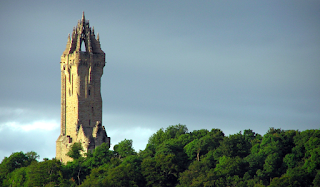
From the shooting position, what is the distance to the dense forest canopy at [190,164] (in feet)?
387

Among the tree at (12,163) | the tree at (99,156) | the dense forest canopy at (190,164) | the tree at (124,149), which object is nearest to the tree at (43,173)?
the dense forest canopy at (190,164)

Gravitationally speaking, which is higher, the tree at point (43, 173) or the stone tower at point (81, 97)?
the stone tower at point (81, 97)

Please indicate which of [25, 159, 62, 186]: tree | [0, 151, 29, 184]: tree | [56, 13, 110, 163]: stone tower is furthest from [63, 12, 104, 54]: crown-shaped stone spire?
[25, 159, 62, 186]: tree

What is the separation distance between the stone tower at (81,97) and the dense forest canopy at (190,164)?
2.76 meters

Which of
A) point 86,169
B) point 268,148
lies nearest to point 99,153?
point 86,169

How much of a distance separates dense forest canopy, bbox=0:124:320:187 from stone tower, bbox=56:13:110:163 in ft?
9.06

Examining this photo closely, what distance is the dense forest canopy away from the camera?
118062 millimetres

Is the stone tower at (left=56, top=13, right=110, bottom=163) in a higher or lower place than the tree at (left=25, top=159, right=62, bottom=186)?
higher

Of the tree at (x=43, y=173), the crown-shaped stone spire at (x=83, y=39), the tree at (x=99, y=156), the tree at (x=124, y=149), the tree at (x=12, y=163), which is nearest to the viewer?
the tree at (x=43, y=173)

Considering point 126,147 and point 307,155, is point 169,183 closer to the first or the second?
point 126,147

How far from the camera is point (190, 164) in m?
123

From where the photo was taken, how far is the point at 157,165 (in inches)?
4751

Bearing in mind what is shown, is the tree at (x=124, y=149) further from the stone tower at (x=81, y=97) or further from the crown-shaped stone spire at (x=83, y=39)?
the crown-shaped stone spire at (x=83, y=39)

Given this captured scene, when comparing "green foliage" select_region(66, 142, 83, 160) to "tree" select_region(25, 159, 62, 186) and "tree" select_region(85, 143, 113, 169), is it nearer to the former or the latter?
"tree" select_region(85, 143, 113, 169)
